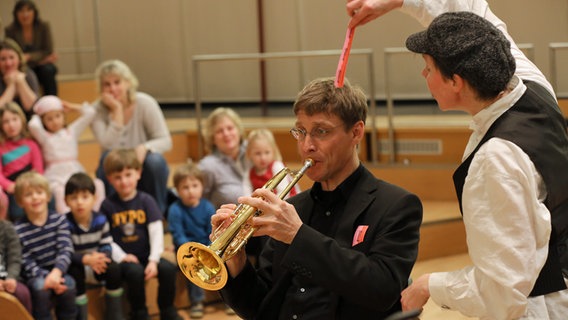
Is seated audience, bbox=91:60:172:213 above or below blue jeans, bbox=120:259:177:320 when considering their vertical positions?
above

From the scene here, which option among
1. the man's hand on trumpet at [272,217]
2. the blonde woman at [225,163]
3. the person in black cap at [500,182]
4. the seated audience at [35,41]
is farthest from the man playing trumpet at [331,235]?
the seated audience at [35,41]

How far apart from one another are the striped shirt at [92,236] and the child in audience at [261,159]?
37.4 inches

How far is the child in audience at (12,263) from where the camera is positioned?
434 cm

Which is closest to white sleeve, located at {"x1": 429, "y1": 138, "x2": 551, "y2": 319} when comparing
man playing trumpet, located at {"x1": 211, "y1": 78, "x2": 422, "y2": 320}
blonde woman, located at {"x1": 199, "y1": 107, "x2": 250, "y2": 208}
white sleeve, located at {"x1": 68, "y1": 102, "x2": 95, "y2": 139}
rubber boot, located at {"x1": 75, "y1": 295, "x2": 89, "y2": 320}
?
man playing trumpet, located at {"x1": 211, "y1": 78, "x2": 422, "y2": 320}

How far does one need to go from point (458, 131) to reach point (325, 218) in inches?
152

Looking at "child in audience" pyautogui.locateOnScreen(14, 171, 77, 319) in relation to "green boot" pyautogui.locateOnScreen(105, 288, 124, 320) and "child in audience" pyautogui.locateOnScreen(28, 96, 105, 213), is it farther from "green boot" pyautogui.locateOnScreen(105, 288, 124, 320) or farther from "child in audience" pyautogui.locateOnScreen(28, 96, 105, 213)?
"child in audience" pyautogui.locateOnScreen(28, 96, 105, 213)

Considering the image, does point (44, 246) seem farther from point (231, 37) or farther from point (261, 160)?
point (231, 37)

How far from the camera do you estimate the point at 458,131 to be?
6188 millimetres

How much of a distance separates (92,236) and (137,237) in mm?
265

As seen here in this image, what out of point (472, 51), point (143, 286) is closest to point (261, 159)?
point (143, 286)

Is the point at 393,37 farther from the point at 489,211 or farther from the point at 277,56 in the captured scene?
the point at 489,211

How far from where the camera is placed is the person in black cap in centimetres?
189

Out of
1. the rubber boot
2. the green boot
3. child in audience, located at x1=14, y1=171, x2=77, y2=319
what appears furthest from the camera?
the green boot

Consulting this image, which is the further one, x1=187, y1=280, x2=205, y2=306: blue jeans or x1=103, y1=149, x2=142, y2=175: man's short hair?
x1=187, y1=280, x2=205, y2=306: blue jeans
